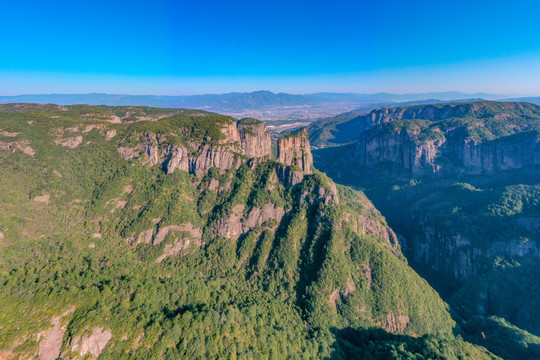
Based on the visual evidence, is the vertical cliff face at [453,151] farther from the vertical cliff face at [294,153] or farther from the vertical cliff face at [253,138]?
the vertical cliff face at [253,138]

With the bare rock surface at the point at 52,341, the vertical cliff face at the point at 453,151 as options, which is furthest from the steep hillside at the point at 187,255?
the vertical cliff face at the point at 453,151

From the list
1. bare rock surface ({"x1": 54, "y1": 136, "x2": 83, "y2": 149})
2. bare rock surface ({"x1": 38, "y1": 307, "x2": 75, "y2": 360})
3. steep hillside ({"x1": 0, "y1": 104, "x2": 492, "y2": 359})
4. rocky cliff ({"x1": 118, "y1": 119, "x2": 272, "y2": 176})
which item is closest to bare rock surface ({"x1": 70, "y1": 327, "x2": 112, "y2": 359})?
steep hillside ({"x1": 0, "y1": 104, "x2": 492, "y2": 359})

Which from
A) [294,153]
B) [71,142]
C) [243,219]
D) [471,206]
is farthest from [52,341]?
[471,206]

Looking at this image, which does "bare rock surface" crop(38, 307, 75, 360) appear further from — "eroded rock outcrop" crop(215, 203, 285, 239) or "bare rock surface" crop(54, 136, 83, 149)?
"bare rock surface" crop(54, 136, 83, 149)

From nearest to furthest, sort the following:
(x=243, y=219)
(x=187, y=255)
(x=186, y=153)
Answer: (x=187, y=255)
(x=243, y=219)
(x=186, y=153)

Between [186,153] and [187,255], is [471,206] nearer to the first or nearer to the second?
[187,255]

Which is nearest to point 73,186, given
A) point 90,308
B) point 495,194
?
point 90,308

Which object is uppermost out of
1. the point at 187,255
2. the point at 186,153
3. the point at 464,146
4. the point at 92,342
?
the point at 186,153

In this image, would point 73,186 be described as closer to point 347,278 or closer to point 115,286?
point 115,286
